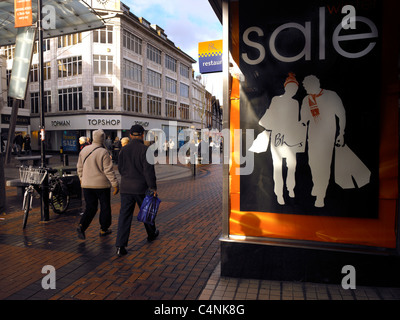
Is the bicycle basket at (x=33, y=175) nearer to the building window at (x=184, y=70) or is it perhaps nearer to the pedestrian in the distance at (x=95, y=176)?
the pedestrian in the distance at (x=95, y=176)

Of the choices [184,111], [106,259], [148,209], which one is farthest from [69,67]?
[106,259]

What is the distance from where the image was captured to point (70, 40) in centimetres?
3419

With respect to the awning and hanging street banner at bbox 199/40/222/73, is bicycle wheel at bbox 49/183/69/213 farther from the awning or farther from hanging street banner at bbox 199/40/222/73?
the awning

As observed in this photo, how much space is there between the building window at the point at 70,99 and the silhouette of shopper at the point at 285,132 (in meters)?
34.0

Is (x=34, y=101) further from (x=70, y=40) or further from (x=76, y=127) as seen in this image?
(x=70, y=40)

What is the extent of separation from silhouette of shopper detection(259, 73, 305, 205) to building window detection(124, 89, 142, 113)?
34.3m

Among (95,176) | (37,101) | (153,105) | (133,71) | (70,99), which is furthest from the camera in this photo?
(153,105)

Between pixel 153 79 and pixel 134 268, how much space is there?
40621 mm

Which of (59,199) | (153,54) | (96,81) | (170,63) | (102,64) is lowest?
(59,199)

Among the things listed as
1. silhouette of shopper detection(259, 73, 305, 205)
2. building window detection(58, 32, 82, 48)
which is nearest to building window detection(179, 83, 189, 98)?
building window detection(58, 32, 82, 48)

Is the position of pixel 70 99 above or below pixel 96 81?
below
